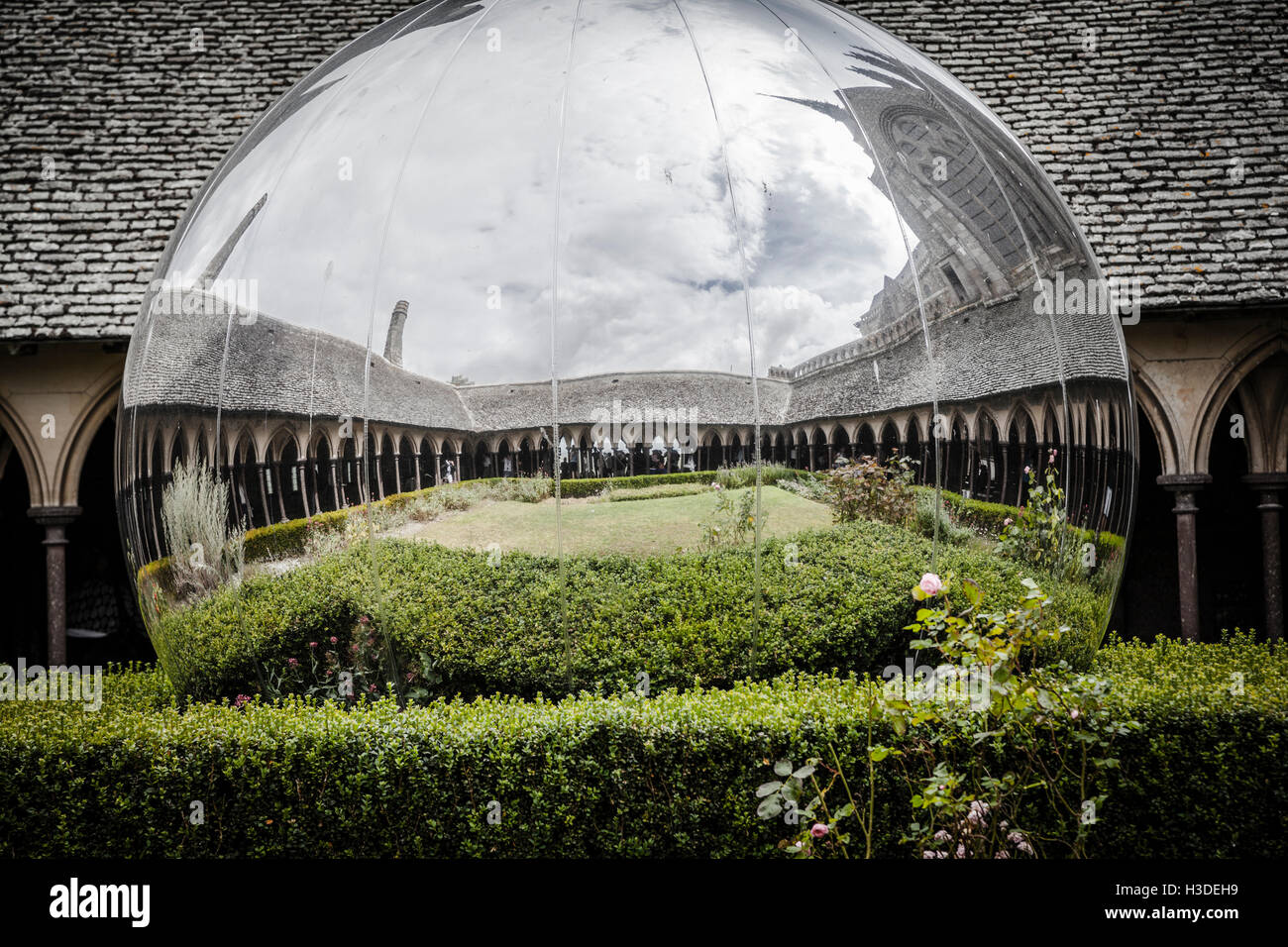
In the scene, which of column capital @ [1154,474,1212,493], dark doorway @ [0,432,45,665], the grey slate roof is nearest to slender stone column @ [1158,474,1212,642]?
column capital @ [1154,474,1212,493]

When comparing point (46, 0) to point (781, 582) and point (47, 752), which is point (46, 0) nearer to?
point (47, 752)

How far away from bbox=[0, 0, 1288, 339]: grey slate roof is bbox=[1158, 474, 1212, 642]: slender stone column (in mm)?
2381

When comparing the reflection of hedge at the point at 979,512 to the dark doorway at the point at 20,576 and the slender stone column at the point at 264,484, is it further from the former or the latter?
the dark doorway at the point at 20,576

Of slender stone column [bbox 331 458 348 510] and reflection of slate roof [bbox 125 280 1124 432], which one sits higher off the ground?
reflection of slate roof [bbox 125 280 1124 432]

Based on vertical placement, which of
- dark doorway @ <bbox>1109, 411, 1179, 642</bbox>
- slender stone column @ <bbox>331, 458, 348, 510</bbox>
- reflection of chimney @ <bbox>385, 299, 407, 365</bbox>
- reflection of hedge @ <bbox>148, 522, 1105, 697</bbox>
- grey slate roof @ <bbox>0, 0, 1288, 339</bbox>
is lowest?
dark doorway @ <bbox>1109, 411, 1179, 642</bbox>

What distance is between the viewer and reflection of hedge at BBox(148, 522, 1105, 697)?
163 inches

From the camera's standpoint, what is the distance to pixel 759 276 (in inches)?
165

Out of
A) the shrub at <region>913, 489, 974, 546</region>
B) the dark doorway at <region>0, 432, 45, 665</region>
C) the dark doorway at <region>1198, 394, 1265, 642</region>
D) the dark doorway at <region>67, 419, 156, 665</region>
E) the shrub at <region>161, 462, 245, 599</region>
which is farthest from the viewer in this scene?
the dark doorway at <region>0, 432, 45, 665</region>

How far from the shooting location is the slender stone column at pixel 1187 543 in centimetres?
1137

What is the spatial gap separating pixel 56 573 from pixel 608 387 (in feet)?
34.8

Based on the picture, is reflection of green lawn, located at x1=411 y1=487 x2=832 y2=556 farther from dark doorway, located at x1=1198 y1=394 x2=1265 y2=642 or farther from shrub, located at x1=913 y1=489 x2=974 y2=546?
dark doorway, located at x1=1198 y1=394 x2=1265 y2=642

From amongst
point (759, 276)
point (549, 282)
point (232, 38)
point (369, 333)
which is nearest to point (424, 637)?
point (369, 333)

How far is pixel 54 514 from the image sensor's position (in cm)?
1192
